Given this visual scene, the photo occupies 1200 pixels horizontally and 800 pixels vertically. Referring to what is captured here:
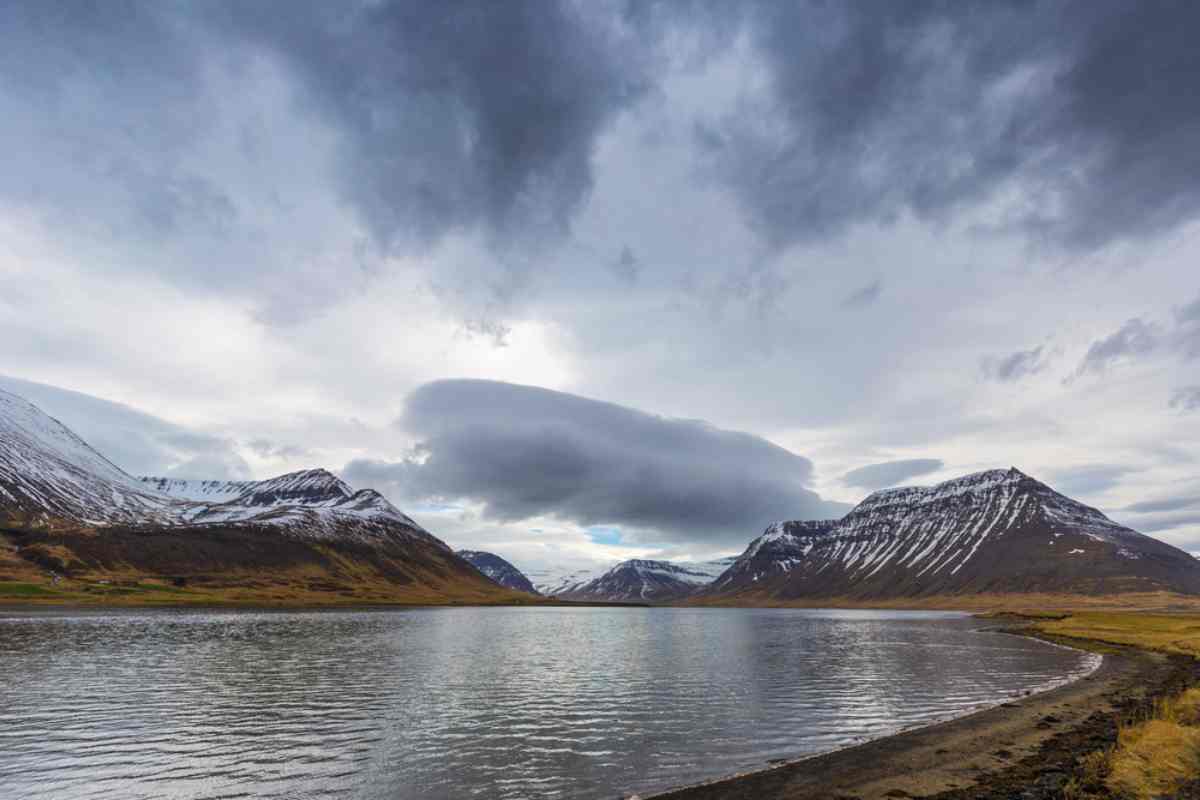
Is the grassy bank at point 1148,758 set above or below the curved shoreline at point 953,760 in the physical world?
above

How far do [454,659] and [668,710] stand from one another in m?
39.1

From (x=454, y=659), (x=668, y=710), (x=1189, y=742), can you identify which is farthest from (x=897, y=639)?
(x=1189, y=742)

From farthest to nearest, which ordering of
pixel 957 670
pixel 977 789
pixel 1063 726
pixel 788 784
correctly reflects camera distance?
pixel 957 670
pixel 1063 726
pixel 788 784
pixel 977 789

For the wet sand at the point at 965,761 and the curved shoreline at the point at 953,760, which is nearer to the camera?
the wet sand at the point at 965,761

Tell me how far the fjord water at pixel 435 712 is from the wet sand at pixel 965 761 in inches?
104

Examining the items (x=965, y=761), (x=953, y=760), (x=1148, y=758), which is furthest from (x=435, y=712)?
(x=1148, y=758)

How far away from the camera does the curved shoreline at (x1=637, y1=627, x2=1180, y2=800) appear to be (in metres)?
26.4

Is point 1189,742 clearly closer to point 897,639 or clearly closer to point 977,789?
point 977,789

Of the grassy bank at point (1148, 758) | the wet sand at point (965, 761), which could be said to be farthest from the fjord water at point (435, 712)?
the grassy bank at point (1148, 758)

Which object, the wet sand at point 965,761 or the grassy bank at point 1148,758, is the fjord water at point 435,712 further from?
the grassy bank at point 1148,758

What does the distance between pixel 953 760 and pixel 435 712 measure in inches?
1219

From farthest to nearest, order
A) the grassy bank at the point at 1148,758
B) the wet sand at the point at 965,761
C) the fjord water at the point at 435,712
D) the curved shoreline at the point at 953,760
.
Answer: the fjord water at the point at 435,712 < the curved shoreline at the point at 953,760 < the wet sand at the point at 965,761 < the grassy bank at the point at 1148,758

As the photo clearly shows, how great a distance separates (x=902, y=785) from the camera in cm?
2709

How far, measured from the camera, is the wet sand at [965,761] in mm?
26078
